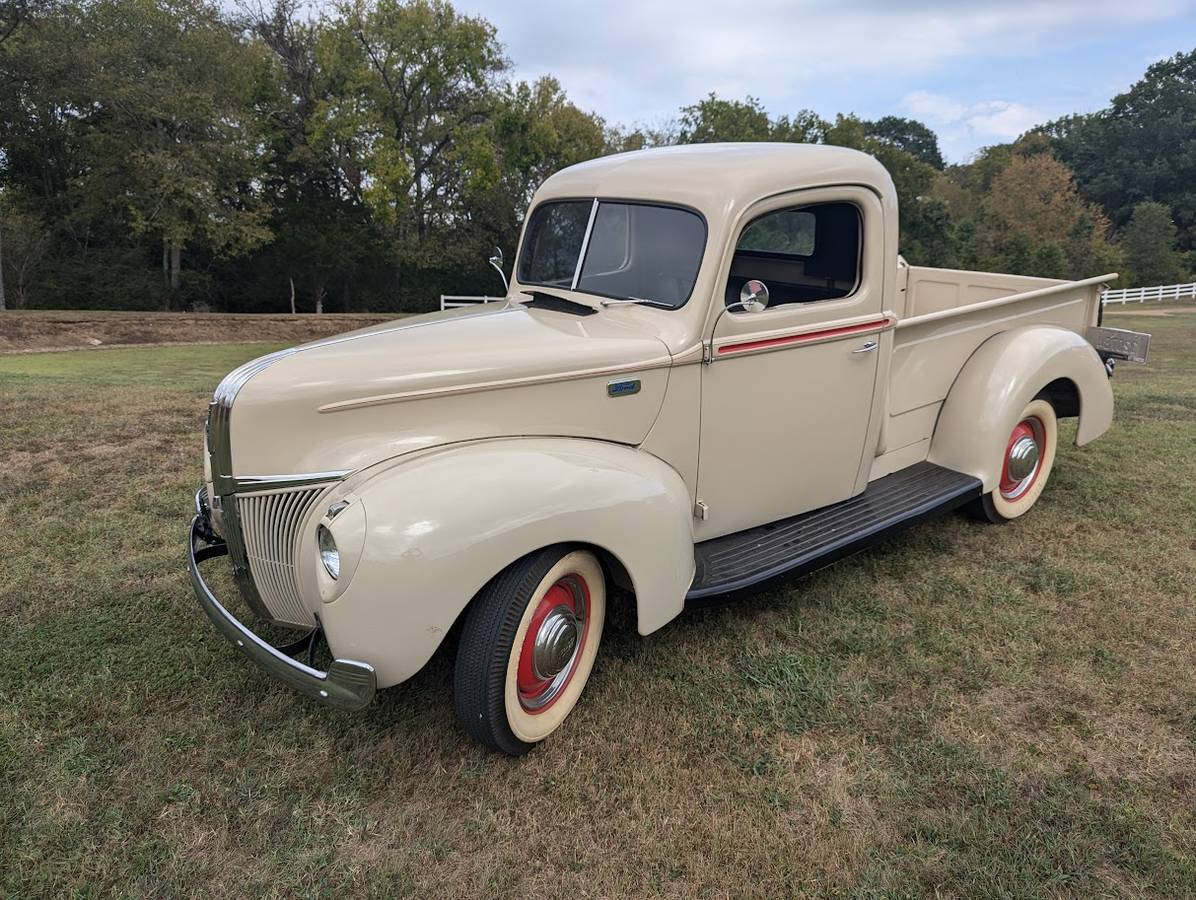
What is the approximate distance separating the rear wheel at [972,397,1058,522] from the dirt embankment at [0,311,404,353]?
1183 cm

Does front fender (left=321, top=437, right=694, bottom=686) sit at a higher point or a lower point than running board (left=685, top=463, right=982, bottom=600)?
higher

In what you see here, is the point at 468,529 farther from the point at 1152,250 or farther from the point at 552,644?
the point at 1152,250

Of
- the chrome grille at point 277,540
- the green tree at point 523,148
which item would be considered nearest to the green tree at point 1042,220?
the green tree at point 523,148

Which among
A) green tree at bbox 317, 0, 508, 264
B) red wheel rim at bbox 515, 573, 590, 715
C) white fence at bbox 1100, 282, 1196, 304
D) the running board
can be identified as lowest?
red wheel rim at bbox 515, 573, 590, 715

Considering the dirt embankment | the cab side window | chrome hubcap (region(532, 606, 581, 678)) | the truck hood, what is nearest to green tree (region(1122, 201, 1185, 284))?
the dirt embankment

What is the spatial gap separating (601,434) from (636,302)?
635 millimetres

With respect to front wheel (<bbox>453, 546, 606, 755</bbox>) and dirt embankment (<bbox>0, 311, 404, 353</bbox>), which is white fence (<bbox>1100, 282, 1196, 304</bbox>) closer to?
dirt embankment (<bbox>0, 311, 404, 353</bbox>)

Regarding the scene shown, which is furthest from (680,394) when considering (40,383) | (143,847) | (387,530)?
(40,383)

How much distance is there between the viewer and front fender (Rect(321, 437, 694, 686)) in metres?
2.17

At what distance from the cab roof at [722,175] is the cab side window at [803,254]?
0.50 ft

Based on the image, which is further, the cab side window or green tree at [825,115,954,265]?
green tree at [825,115,954,265]

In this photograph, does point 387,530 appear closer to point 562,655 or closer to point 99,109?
point 562,655

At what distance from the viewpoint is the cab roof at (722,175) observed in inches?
118

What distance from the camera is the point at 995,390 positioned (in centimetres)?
408
